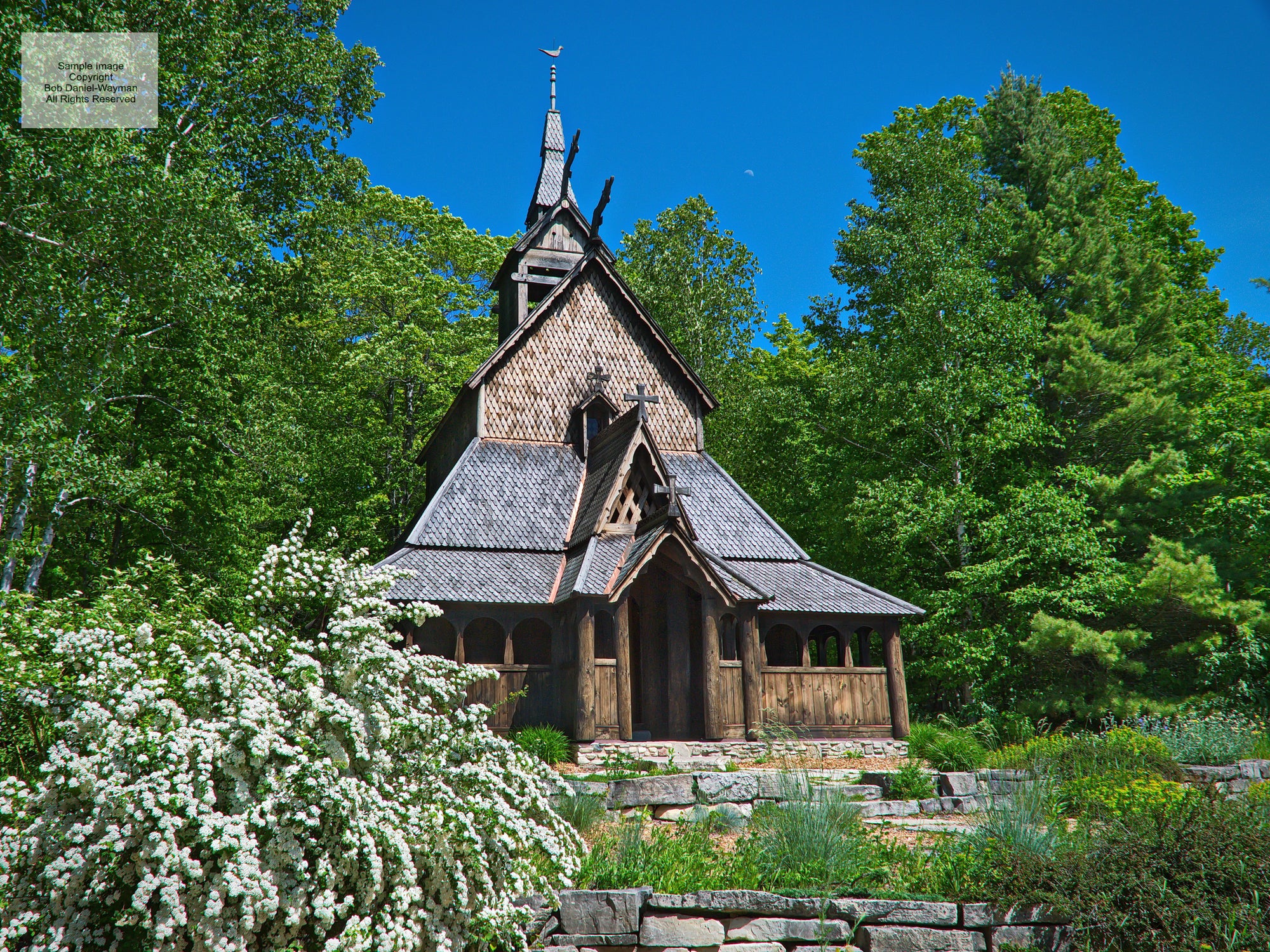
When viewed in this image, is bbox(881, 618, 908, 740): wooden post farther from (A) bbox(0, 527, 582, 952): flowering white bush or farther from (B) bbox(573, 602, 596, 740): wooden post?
(A) bbox(0, 527, 582, 952): flowering white bush

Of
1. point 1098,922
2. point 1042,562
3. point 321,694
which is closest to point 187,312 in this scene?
point 321,694

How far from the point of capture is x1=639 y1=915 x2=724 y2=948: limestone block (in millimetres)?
6992

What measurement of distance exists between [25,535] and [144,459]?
400 cm

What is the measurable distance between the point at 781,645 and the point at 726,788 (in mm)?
10857

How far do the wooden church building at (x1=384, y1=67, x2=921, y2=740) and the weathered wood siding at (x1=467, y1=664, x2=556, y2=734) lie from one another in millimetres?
37

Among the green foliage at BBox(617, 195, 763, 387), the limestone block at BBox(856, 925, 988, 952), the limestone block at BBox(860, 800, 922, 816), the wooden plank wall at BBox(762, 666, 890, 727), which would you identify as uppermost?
the green foliage at BBox(617, 195, 763, 387)

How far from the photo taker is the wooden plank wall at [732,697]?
17.0 metres

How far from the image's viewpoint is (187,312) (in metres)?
17.6

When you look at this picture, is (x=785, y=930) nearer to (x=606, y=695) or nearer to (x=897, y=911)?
(x=897, y=911)

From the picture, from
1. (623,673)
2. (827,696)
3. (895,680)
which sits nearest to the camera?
(623,673)

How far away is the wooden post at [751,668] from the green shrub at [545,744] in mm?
3929

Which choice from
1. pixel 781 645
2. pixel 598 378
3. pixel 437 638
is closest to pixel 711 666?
pixel 781 645

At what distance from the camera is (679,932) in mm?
7031

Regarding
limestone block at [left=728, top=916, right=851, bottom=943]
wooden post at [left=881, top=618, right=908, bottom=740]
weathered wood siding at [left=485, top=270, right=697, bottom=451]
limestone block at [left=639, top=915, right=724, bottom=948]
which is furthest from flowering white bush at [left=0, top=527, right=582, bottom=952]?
weathered wood siding at [left=485, top=270, right=697, bottom=451]
